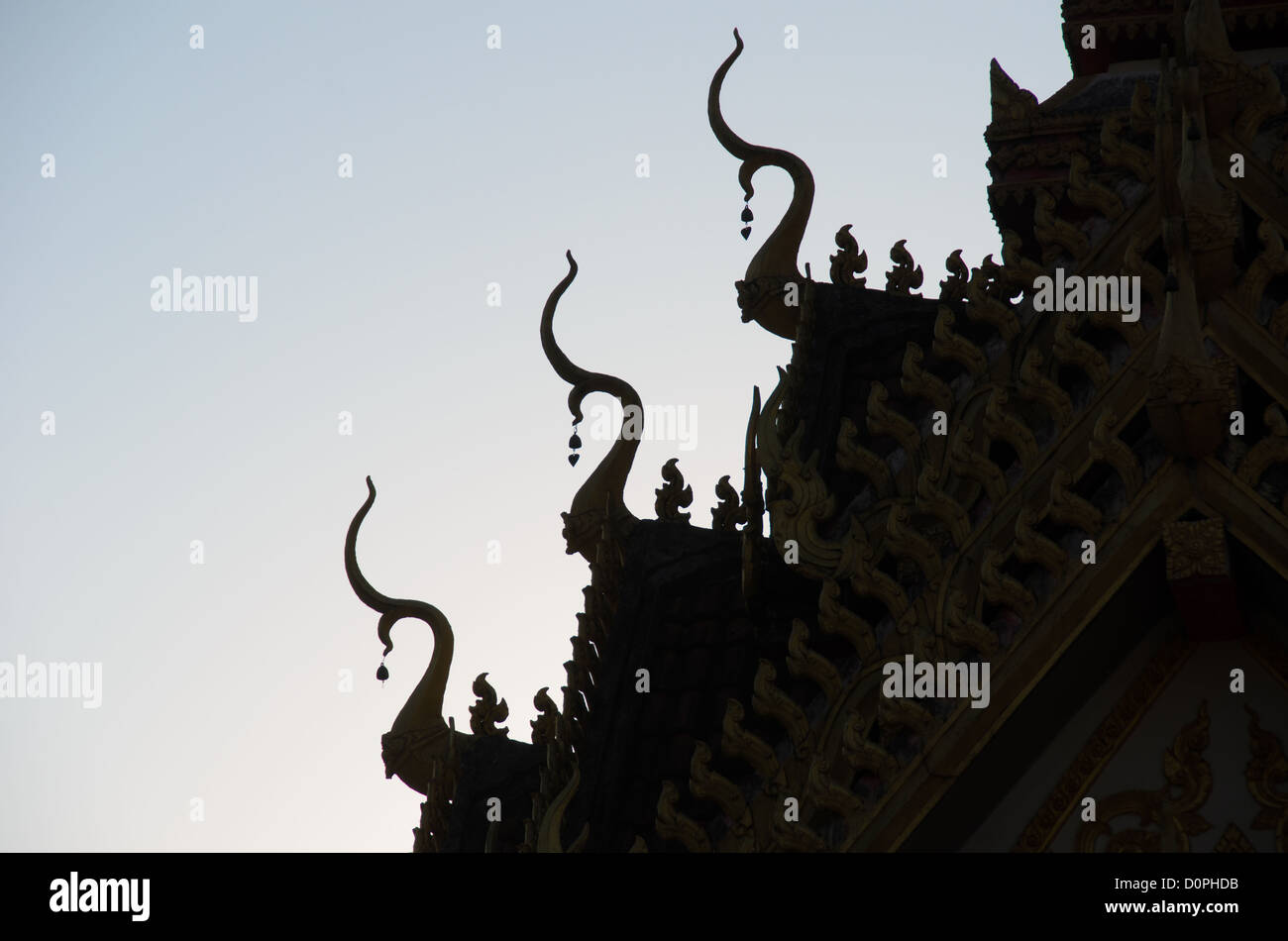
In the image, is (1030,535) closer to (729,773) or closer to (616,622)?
(729,773)

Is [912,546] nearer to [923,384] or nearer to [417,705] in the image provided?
[923,384]

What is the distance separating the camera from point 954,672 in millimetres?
9281

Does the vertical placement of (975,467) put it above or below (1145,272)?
below

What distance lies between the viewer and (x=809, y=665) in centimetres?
965

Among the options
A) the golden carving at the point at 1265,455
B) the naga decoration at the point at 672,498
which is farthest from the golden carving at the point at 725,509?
the golden carving at the point at 1265,455

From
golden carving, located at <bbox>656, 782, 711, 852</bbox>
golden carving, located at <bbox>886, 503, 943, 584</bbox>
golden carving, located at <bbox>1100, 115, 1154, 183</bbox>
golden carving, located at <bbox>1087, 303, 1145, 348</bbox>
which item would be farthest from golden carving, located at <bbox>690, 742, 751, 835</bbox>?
golden carving, located at <bbox>1100, 115, 1154, 183</bbox>

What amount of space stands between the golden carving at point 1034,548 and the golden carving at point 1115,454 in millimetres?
384

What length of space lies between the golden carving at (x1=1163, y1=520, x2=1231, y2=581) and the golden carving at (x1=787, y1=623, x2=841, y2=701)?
153 cm

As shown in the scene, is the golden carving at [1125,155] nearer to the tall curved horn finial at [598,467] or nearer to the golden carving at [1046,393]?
the golden carving at [1046,393]

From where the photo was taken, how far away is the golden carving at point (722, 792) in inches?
374

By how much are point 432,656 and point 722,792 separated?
13.6ft
